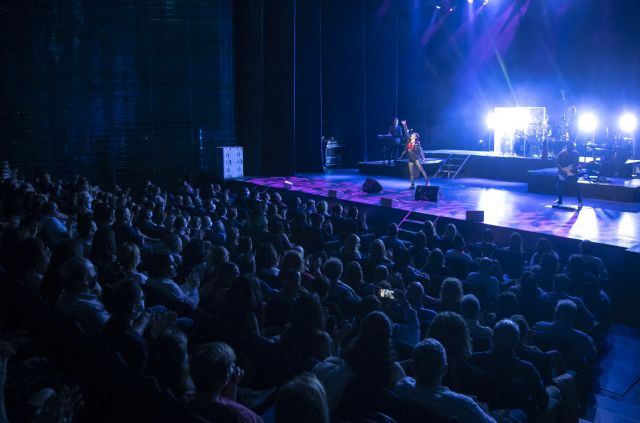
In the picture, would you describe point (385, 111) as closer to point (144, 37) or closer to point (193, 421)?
point (144, 37)

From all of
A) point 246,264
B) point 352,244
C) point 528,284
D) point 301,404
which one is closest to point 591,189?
point 352,244

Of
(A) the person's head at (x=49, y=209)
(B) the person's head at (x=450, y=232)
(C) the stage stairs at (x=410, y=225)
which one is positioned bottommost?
(C) the stage stairs at (x=410, y=225)

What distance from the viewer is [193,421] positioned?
85.6 inches

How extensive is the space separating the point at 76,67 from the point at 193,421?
1350cm

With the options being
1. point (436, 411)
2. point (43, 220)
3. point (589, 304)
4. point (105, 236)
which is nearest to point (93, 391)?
point (436, 411)

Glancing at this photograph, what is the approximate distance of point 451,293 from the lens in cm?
428

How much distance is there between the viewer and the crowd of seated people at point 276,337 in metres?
2.55

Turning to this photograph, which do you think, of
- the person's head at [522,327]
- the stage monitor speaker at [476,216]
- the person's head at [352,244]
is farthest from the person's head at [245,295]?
the stage monitor speaker at [476,216]

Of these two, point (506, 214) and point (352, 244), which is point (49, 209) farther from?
point (506, 214)

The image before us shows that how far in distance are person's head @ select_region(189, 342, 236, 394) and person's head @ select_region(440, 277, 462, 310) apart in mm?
2329

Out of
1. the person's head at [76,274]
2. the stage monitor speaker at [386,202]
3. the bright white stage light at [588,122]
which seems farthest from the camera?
the bright white stage light at [588,122]

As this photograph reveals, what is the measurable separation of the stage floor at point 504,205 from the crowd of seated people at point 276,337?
85.2 inches

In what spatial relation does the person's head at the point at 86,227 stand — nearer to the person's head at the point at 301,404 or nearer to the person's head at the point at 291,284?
the person's head at the point at 291,284

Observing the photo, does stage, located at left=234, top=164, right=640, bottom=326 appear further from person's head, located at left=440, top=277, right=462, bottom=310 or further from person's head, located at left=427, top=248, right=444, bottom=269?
person's head, located at left=440, top=277, right=462, bottom=310
